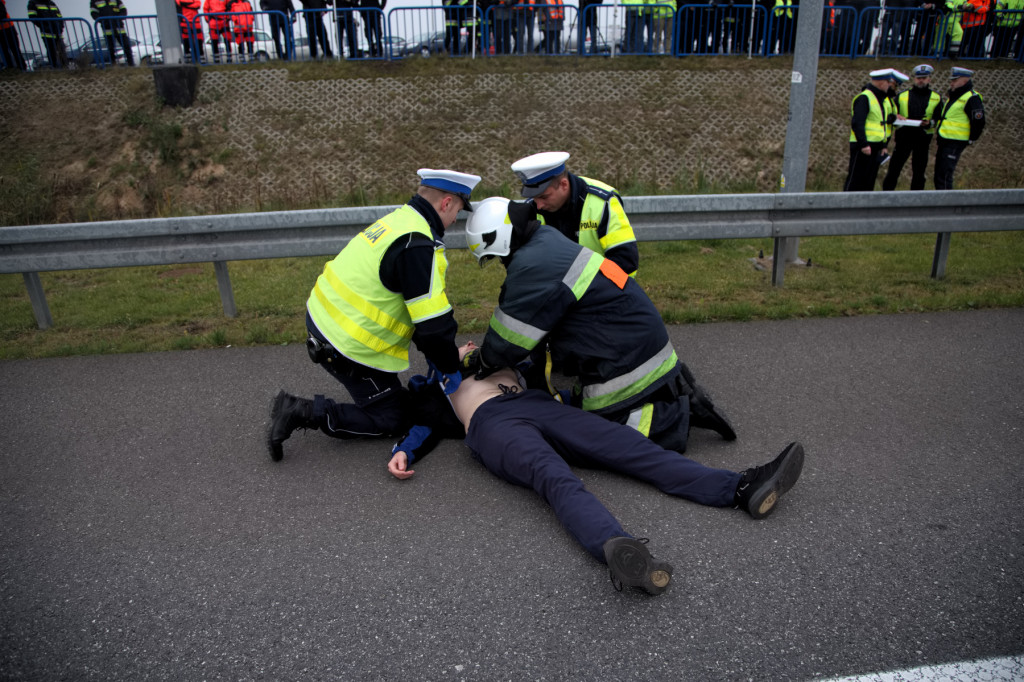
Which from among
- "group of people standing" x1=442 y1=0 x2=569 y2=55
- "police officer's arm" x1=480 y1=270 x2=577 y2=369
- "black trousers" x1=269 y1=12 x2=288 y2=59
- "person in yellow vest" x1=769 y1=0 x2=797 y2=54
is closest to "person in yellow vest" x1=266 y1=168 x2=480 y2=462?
"police officer's arm" x1=480 y1=270 x2=577 y2=369

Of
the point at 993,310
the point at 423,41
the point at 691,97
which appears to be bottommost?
the point at 993,310

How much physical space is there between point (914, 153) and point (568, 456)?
9122 millimetres

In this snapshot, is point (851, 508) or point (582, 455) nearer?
point (851, 508)

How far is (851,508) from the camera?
316 centimetres

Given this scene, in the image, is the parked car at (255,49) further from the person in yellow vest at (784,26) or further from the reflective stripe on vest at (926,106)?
the reflective stripe on vest at (926,106)

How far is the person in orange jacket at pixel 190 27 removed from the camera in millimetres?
14911

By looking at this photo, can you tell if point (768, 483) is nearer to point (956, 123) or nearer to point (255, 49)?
point (956, 123)

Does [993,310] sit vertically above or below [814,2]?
below

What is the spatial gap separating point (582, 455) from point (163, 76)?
1404cm

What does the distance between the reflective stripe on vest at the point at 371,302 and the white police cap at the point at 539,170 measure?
3.54 ft

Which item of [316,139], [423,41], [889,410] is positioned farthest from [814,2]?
[423,41]

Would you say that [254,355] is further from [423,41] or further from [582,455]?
[423,41]

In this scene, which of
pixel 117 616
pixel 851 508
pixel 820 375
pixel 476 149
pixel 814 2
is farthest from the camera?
pixel 476 149

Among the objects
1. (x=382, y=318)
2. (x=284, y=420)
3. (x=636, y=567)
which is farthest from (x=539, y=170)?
(x=636, y=567)
